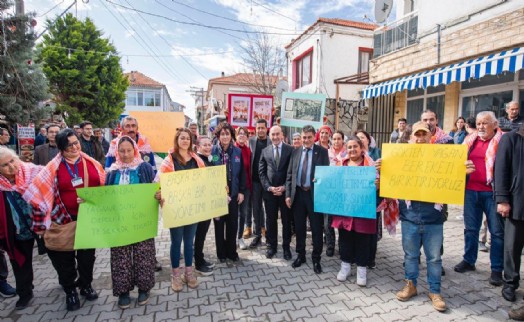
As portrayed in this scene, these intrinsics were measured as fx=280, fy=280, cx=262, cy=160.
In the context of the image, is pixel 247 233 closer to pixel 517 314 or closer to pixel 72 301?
pixel 72 301

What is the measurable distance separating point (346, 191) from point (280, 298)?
1.51 metres

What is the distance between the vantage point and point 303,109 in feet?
18.9

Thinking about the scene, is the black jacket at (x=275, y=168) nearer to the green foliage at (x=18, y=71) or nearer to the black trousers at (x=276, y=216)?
the black trousers at (x=276, y=216)

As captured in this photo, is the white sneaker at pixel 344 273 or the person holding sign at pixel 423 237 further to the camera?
the white sneaker at pixel 344 273

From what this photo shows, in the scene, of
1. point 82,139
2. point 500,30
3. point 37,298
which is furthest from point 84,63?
point 500,30

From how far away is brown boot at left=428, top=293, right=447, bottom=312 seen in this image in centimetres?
298

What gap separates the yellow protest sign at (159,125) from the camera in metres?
5.94

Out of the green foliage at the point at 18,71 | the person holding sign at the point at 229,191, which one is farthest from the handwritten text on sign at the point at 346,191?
the green foliage at the point at 18,71

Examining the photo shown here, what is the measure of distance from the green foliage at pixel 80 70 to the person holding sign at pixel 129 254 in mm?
19328

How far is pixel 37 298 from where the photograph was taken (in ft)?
10.9

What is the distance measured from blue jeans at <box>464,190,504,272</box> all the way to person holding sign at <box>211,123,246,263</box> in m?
3.16

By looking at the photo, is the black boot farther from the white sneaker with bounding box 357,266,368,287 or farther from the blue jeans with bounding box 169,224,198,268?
the white sneaker with bounding box 357,266,368,287

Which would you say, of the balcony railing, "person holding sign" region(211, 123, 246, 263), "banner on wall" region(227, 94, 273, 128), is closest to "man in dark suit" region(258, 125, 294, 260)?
"person holding sign" region(211, 123, 246, 263)

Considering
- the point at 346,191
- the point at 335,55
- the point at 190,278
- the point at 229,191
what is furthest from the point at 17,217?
the point at 335,55
